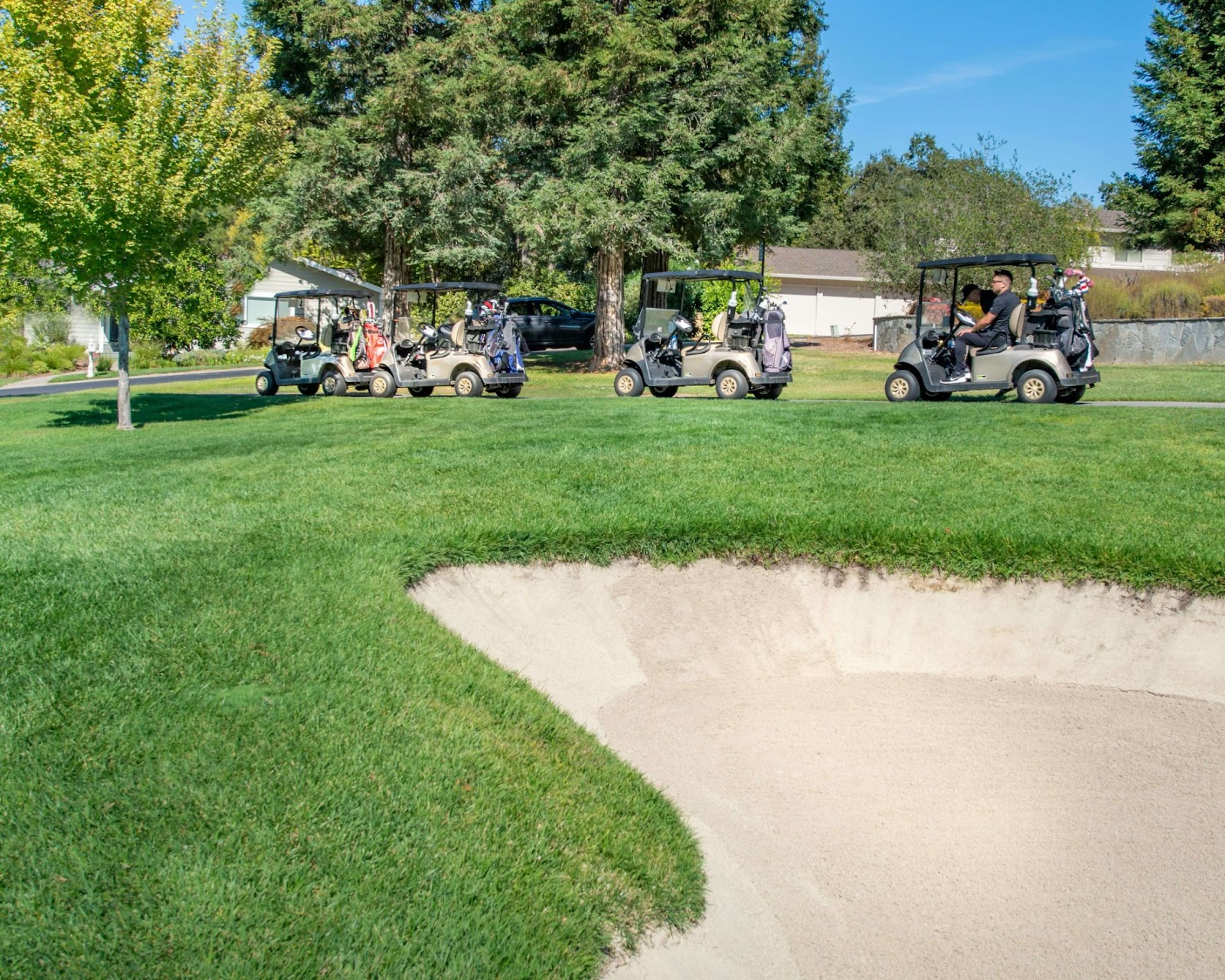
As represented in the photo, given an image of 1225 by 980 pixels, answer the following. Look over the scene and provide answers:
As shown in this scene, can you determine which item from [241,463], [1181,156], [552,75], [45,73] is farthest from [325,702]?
[1181,156]

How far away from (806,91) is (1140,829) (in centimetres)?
3410

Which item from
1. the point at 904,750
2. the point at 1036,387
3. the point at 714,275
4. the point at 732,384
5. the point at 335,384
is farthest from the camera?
the point at 335,384

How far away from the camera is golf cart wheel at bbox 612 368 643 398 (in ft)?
61.8

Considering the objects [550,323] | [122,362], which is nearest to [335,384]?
[122,362]

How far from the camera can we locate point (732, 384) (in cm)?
1792

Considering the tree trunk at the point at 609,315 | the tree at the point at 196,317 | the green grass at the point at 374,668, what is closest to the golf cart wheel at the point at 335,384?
the tree trunk at the point at 609,315

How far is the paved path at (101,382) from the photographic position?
28.2m

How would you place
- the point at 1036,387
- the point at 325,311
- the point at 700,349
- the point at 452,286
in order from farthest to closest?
the point at 325,311 → the point at 452,286 → the point at 700,349 → the point at 1036,387

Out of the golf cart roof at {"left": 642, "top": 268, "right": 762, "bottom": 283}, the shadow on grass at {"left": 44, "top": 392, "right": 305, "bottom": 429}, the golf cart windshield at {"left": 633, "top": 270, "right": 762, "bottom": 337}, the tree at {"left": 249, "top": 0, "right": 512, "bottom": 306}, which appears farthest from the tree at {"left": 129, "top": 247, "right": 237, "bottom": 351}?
the golf cart roof at {"left": 642, "top": 268, "right": 762, "bottom": 283}

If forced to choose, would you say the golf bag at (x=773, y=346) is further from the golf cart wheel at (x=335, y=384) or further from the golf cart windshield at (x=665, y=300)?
the golf cart wheel at (x=335, y=384)

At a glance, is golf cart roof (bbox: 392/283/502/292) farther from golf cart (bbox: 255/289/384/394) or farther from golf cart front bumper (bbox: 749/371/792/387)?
golf cart front bumper (bbox: 749/371/792/387)

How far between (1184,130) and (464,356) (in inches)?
1219

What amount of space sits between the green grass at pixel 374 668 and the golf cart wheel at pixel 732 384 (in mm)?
6826

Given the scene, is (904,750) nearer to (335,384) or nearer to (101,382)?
(335,384)
